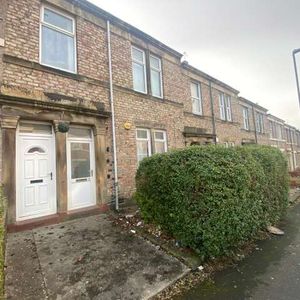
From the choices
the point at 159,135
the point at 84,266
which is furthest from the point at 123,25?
the point at 84,266

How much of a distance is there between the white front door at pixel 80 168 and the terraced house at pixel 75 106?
31 millimetres

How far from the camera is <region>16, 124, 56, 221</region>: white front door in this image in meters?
5.73

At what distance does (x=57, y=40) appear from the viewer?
276 inches

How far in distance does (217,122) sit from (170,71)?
5.55 metres

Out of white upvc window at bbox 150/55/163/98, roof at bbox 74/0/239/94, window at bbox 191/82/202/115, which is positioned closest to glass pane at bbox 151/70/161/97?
white upvc window at bbox 150/55/163/98

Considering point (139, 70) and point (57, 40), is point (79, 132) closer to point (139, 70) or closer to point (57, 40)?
point (57, 40)

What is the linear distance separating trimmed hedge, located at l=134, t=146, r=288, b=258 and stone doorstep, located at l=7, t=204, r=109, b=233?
1.79 metres

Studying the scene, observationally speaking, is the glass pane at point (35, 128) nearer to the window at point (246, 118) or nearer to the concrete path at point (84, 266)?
the concrete path at point (84, 266)

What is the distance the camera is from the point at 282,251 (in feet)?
16.2

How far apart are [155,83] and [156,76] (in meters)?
0.40

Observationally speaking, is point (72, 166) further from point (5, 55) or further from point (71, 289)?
point (71, 289)

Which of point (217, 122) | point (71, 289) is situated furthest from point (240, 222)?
point (217, 122)

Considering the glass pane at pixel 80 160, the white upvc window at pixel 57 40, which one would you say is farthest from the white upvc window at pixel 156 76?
the glass pane at pixel 80 160

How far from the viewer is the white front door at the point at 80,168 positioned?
22.2 feet
